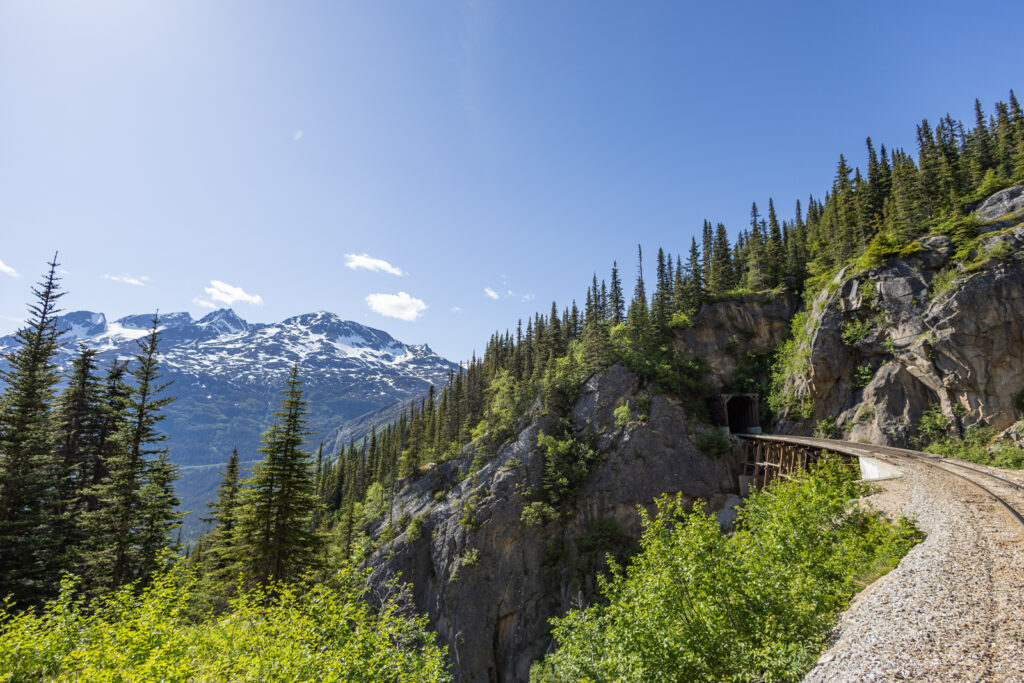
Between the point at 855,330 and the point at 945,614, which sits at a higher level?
the point at 855,330

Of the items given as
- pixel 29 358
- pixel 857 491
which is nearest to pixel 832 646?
pixel 857 491

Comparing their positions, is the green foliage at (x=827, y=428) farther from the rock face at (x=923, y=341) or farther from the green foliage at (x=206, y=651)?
the green foliage at (x=206, y=651)

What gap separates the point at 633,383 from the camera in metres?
50.1

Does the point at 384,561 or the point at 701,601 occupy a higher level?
the point at 701,601

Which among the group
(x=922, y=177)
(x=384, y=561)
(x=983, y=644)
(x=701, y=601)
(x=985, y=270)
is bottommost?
(x=384, y=561)

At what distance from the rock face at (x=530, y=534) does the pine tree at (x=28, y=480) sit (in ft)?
94.6

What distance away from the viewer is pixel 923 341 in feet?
110

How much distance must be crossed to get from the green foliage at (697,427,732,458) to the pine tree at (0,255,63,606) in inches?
1951

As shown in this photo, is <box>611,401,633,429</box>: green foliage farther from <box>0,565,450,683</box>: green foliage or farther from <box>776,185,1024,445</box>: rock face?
<box>0,565,450,683</box>: green foliage

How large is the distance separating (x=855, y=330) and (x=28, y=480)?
2407 inches

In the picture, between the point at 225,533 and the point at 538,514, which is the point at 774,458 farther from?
the point at 225,533

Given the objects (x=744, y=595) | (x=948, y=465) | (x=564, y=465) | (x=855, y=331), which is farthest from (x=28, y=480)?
(x=855, y=331)

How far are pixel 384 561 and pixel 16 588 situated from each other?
37.1 m

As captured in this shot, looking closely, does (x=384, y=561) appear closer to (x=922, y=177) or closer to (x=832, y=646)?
(x=832, y=646)
